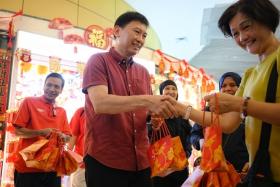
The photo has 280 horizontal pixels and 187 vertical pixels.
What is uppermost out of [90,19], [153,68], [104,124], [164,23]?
[164,23]

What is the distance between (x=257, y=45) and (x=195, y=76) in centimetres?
538

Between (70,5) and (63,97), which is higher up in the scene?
(70,5)

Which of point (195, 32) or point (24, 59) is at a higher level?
point (195, 32)

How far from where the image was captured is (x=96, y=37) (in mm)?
4273

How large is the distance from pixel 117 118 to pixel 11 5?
2.98 metres

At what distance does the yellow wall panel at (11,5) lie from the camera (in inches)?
148

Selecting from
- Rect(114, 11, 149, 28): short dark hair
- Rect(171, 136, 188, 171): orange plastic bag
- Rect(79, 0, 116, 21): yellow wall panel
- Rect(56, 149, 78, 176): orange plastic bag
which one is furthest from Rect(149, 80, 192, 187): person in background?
Rect(79, 0, 116, 21): yellow wall panel

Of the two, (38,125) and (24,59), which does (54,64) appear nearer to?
(24,59)

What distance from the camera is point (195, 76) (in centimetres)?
669

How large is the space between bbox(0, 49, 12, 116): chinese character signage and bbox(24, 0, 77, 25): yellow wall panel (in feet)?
2.56

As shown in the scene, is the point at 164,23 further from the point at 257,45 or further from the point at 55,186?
the point at 257,45

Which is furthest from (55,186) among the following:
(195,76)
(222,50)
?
(222,50)

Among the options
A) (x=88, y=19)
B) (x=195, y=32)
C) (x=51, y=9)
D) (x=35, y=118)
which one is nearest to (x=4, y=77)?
(x=35, y=118)

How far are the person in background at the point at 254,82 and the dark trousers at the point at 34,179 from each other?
1.89 m
